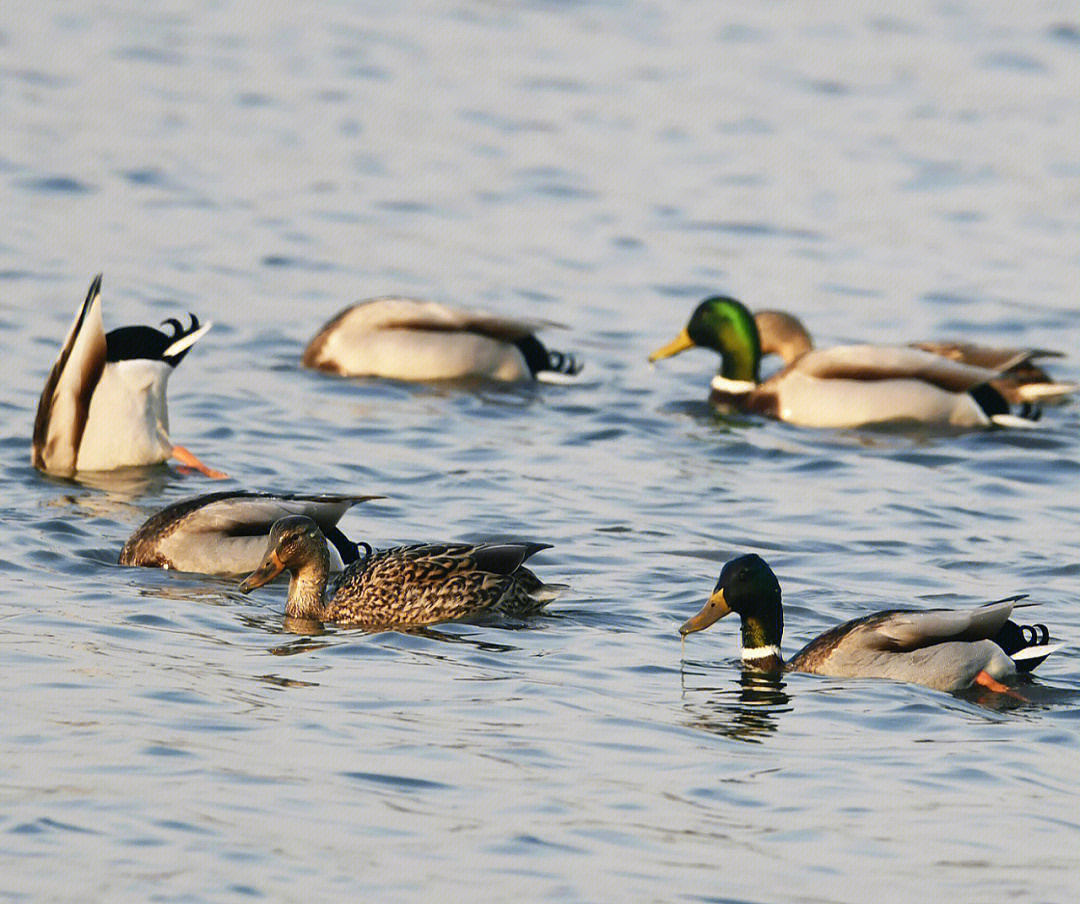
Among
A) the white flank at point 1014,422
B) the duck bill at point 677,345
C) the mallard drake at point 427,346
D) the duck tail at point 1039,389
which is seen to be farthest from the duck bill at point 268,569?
the duck tail at point 1039,389

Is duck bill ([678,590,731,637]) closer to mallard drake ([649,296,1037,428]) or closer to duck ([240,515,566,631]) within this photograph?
duck ([240,515,566,631])

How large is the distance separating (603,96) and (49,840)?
18584mm

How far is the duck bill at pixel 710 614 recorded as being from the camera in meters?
9.60

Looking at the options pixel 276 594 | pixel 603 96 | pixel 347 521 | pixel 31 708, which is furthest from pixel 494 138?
pixel 31 708

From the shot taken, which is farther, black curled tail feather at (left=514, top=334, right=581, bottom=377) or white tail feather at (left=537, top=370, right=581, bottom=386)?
black curled tail feather at (left=514, top=334, right=581, bottom=377)

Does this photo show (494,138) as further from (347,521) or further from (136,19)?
(347,521)

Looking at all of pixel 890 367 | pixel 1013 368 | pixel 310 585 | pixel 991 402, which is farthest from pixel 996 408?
pixel 310 585

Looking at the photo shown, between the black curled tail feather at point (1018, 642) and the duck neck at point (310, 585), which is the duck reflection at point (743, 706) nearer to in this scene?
the black curled tail feather at point (1018, 642)

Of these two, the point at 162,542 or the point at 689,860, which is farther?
the point at 162,542

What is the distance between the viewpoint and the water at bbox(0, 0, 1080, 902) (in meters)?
7.44

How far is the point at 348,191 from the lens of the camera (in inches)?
812

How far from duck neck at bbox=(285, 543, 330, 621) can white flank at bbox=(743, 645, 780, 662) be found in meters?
1.94

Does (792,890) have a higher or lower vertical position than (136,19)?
lower

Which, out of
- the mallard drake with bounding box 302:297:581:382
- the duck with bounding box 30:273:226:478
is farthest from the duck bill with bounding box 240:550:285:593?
the mallard drake with bounding box 302:297:581:382
